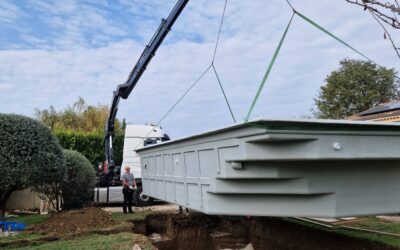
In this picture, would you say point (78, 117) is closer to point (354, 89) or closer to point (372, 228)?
point (354, 89)

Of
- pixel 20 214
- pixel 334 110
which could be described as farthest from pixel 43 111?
pixel 334 110

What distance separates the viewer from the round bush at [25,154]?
8945 mm

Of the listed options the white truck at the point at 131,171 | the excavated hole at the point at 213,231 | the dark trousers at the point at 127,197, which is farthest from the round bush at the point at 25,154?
the white truck at the point at 131,171

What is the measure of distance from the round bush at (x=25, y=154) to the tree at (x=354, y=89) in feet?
70.4

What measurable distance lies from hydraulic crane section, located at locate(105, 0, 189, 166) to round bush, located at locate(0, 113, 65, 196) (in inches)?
183

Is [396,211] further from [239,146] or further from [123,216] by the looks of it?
[123,216]

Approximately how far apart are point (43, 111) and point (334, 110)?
21.7 m

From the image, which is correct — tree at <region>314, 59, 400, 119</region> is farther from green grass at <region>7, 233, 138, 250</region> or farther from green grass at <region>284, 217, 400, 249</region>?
green grass at <region>7, 233, 138, 250</region>

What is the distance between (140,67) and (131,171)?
14.1 ft

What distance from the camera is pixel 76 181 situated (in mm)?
11797

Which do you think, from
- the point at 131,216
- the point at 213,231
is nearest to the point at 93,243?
the point at 131,216

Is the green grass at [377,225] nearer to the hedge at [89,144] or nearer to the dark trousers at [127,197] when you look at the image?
the dark trousers at [127,197]

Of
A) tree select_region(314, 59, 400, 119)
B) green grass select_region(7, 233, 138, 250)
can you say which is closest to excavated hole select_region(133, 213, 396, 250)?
green grass select_region(7, 233, 138, 250)

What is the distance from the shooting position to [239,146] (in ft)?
12.5
